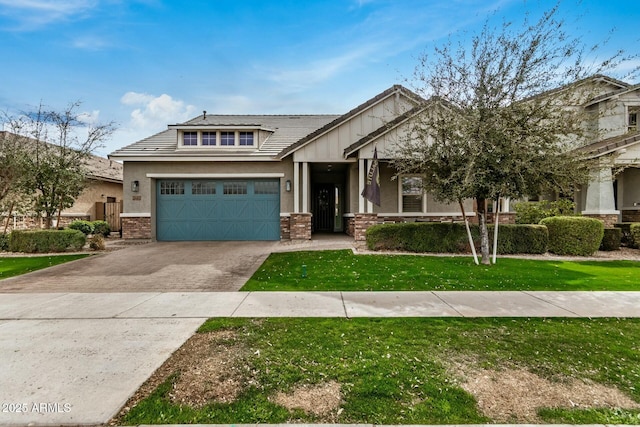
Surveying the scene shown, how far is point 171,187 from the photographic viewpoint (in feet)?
47.0

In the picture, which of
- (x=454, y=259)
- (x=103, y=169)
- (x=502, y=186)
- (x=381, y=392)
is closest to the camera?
(x=381, y=392)

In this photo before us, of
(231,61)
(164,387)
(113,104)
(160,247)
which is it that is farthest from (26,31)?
(164,387)

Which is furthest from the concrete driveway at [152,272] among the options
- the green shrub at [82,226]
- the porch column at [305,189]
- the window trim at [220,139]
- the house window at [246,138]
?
the house window at [246,138]

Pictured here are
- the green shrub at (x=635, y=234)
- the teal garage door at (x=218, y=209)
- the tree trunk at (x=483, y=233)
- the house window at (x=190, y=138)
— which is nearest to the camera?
the tree trunk at (x=483, y=233)

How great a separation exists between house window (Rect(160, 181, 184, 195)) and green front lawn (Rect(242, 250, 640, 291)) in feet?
23.7

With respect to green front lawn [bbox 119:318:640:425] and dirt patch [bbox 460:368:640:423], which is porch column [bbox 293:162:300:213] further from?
dirt patch [bbox 460:368:640:423]

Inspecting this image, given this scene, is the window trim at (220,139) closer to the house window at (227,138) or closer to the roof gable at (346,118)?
the house window at (227,138)

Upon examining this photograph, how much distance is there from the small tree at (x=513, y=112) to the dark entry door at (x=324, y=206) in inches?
442

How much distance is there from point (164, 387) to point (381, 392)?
196 centimetres

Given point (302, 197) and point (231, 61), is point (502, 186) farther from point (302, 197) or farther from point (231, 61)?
point (231, 61)

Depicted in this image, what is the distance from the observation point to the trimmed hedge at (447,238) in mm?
10688

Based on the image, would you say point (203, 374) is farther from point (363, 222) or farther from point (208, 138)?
point (208, 138)

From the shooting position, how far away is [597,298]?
5.65m

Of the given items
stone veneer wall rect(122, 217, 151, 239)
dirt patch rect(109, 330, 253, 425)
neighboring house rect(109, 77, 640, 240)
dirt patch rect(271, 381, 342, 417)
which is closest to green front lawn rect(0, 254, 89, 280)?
stone veneer wall rect(122, 217, 151, 239)
